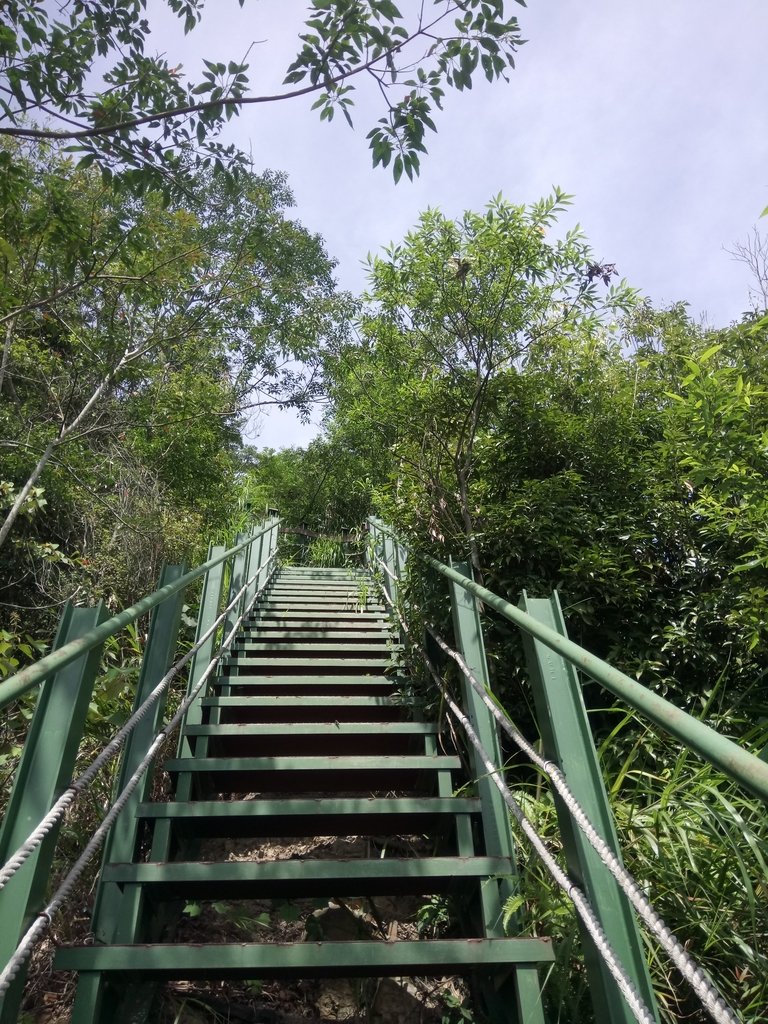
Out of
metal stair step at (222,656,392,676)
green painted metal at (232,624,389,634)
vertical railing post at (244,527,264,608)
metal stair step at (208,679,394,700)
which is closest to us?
metal stair step at (208,679,394,700)

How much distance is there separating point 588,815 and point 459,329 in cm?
283

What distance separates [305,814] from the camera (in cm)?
208

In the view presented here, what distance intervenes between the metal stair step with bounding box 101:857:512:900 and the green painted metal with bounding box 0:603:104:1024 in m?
0.53

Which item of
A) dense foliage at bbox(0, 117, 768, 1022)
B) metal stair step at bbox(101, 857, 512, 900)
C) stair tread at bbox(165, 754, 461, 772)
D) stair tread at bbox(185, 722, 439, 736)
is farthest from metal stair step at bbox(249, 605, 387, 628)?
metal stair step at bbox(101, 857, 512, 900)

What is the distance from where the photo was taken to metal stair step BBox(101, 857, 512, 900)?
1.75m

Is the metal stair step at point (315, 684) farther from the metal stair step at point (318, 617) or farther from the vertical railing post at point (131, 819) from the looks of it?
the metal stair step at point (318, 617)

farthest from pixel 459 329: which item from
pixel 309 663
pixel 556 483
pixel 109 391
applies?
pixel 109 391

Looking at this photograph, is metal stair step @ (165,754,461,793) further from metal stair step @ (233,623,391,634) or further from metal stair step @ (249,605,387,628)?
metal stair step @ (249,605,387,628)

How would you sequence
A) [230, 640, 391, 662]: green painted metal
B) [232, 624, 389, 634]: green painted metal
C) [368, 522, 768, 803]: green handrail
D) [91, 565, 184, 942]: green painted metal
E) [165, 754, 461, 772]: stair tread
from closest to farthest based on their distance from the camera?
[368, 522, 768, 803]: green handrail, [91, 565, 184, 942]: green painted metal, [165, 754, 461, 772]: stair tread, [230, 640, 391, 662]: green painted metal, [232, 624, 389, 634]: green painted metal

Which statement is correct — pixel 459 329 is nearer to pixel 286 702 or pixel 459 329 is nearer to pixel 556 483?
pixel 556 483

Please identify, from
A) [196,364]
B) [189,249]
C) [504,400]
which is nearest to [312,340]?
[196,364]

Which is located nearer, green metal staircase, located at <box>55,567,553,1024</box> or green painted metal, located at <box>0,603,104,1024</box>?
green painted metal, located at <box>0,603,104,1024</box>

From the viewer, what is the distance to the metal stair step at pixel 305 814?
2.05m

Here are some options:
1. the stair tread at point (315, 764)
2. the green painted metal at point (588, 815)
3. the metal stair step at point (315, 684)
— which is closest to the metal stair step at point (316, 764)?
the stair tread at point (315, 764)
